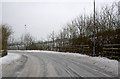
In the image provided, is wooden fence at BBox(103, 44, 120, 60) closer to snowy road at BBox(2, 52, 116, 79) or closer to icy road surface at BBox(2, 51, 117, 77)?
icy road surface at BBox(2, 51, 117, 77)

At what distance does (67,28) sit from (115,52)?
3181cm

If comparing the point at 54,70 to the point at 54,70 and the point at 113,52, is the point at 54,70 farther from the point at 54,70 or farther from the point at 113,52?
the point at 113,52

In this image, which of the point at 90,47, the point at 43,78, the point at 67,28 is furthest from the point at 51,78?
the point at 67,28

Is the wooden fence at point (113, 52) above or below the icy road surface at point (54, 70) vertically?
above

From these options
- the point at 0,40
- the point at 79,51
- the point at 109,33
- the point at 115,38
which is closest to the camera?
the point at 115,38

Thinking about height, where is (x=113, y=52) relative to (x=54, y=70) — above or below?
above

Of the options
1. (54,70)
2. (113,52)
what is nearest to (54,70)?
(54,70)

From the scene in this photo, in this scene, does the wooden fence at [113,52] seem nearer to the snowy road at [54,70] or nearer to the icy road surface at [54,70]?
the icy road surface at [54,70]

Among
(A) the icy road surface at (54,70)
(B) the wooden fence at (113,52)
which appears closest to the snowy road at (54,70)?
(A) the icy road surface at (54,70)

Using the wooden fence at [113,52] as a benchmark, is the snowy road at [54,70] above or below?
below

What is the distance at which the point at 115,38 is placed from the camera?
1517 cm

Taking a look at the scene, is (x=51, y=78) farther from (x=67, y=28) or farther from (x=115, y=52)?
(x=67, y=28)

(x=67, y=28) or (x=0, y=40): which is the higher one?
(x=67, y=28)

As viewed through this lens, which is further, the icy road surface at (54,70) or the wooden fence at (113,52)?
the wooden fence at (113,52)
